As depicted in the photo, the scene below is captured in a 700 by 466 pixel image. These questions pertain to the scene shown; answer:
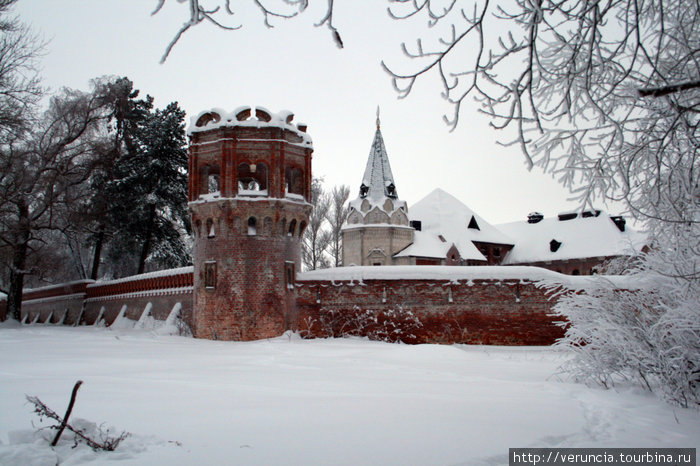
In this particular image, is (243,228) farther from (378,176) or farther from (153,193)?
(378,176)

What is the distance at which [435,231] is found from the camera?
37406 mm

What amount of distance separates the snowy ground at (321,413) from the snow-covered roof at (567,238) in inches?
1161

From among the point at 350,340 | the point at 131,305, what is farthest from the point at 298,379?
the point at 131,305

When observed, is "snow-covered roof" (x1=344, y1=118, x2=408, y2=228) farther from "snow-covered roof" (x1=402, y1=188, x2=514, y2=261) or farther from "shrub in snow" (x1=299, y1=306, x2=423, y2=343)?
"shrub in snow" (x1=299, y1=306, x2=423, y2=343)

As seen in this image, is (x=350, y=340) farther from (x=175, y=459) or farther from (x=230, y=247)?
(x=175, y=459)

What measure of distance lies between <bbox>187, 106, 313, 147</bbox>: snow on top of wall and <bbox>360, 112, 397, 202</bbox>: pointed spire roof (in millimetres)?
17934

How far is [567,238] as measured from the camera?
127 feet

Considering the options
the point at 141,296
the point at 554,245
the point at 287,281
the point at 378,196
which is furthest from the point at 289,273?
the point at 554,245

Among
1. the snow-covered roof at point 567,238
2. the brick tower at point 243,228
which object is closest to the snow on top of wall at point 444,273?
the brick tower at point 243,228

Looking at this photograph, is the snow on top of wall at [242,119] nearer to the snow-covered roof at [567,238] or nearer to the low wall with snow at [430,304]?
the low wall with snow at [430,304]

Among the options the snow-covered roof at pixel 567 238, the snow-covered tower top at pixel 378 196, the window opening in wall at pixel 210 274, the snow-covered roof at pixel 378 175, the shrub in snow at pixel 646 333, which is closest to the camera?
the shrub in snow at pixel 646 333

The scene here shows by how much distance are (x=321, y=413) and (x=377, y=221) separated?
29922mm

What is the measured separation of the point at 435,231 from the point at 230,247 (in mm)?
22139

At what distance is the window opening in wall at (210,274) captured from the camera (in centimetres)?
1748
